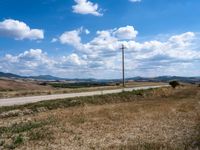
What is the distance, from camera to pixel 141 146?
12.8 metres

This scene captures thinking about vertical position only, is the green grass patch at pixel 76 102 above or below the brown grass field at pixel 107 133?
above

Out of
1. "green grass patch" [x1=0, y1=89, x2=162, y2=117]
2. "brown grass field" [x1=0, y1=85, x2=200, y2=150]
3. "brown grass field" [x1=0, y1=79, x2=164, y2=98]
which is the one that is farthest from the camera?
"brown grass field" [x1=0, y1=79, x2=164, y2=98]

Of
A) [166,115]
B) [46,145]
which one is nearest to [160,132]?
[46,145]

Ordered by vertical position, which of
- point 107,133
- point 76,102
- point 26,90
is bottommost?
point 107,133

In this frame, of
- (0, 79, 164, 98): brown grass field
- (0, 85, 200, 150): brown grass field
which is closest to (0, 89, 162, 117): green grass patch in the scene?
(0, 85, 200, 150): brown grass field

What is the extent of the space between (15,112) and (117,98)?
17.7 metres

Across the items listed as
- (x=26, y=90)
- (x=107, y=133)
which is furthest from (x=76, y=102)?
(x=26, y=90)

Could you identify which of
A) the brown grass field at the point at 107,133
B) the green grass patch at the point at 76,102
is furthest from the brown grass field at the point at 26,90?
the brown grass field at the point at 107,133

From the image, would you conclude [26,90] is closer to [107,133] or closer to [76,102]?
[76,102]

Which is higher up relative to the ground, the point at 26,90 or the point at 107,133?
the point at 26,90

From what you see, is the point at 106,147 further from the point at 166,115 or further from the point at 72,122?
the point at 166,115

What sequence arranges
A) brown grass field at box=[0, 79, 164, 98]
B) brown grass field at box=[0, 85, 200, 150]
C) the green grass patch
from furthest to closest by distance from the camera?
brown grass field at box=[0, 79, 164, 98], the green grass patch, brown grass field at box=[0, 85, 200, 150]

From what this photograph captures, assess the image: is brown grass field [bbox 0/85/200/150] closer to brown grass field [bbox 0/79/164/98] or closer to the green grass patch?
the green grass patch

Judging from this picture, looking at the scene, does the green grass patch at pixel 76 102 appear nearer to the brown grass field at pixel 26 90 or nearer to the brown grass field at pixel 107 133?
the brown grass field at pixel 107 133
